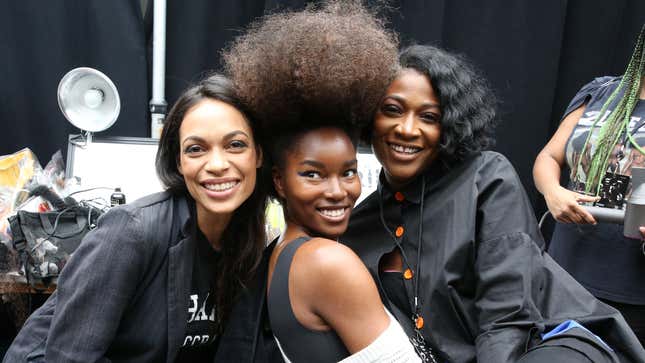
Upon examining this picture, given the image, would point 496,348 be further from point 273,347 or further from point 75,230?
point 75,230

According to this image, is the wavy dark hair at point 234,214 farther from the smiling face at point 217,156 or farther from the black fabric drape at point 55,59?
the black fabric drape at point 55,59

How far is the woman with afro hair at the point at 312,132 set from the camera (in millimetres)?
1026

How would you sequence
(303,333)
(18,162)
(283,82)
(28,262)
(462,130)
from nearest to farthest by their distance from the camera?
(303,333), (283,82), (462,130), (28,262), (18,162)

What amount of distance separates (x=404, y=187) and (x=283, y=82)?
46 cm

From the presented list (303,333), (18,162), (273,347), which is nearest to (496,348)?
(303,333)

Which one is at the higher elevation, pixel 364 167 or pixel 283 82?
pixel 283 82

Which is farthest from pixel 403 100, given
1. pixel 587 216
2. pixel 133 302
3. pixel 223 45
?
pixel 223 45

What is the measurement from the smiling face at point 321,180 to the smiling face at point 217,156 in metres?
0.10

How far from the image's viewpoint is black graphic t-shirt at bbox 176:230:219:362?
4.16 feet

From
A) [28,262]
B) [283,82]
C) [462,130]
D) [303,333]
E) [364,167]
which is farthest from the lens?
[364,167]

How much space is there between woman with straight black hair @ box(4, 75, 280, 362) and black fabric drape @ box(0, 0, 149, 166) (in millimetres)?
1823

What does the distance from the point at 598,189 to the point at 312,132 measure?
3.19ft

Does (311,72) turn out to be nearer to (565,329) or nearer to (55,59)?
(565,329)

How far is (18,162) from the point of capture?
94.7 inches
